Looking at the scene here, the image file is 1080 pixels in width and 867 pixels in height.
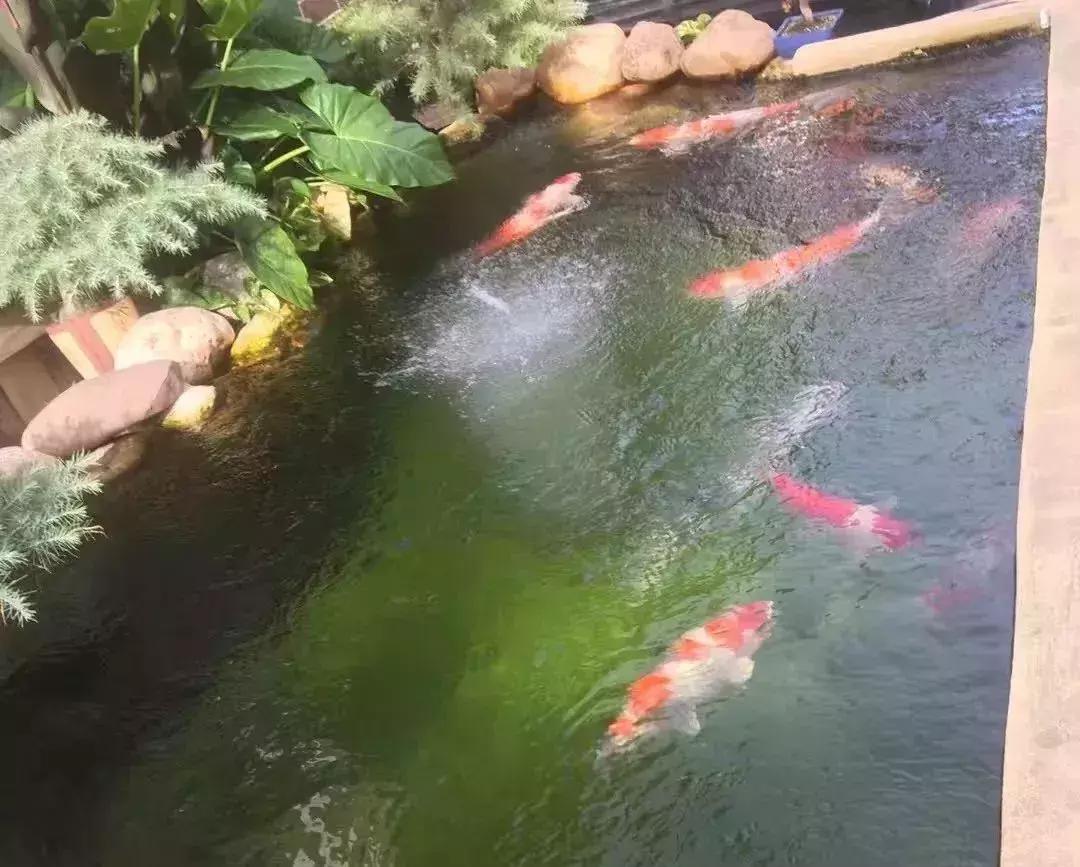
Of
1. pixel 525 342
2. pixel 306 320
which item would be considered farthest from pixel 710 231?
pixel 306 320

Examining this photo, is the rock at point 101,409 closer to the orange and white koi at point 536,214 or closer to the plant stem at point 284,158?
the plant stem at point 284,158

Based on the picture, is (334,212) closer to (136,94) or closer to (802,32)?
(136,94)

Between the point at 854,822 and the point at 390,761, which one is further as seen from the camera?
the point at 390,761

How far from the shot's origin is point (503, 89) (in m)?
7.76

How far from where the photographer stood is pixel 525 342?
4934 mm

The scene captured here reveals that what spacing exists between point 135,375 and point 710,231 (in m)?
3.23

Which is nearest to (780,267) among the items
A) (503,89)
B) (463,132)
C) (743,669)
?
→ (743,669)

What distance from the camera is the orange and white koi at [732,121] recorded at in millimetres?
6246

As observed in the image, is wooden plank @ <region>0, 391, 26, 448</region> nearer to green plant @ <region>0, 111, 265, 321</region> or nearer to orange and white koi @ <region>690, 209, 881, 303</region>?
green plant @ <region>0, 111, 265, 321</region>

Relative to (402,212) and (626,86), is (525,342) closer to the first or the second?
(402,212)

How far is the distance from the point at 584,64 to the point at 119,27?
3701 millimetres

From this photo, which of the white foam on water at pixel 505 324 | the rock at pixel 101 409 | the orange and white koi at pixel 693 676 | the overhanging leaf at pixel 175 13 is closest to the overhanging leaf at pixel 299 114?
the overhanging leaf at pixel 175 13

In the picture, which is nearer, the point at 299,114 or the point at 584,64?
the point at 299,114

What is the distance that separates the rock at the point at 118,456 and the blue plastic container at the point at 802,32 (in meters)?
5.15
